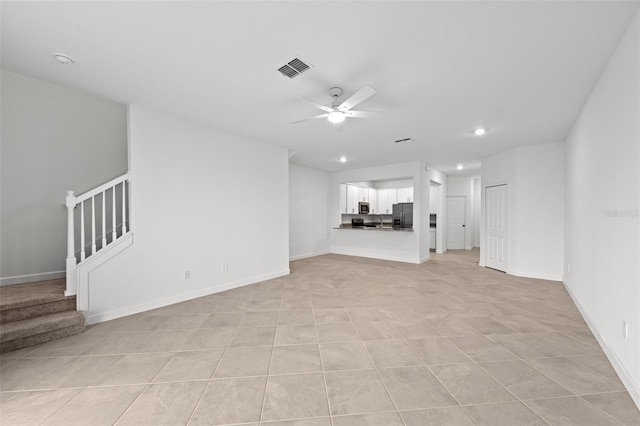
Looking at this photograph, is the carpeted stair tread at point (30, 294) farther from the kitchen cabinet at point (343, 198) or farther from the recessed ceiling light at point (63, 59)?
the kitchen cabinet at point (343, 198)

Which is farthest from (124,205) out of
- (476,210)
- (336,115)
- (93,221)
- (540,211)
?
(476,210)

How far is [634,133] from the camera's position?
1.80 m

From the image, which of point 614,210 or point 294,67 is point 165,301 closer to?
point 294,67

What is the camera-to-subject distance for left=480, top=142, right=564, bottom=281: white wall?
15.8 feet

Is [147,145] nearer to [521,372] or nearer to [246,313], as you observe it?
[246,313]

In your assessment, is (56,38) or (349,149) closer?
(56,38)

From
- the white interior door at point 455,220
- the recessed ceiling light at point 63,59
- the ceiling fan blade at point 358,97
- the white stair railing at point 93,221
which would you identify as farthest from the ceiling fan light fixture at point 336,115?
the white interior door at point 455,220

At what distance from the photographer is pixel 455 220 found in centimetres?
890

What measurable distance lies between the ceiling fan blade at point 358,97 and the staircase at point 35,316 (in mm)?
3790

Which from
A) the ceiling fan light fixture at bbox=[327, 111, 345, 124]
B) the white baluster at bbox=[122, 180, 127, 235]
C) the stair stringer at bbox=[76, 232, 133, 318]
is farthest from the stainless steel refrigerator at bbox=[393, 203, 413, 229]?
the stair stringer at bbox=[76, 232, 133, 318]

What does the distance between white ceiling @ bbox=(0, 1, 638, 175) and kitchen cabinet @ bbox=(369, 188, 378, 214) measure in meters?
5.28

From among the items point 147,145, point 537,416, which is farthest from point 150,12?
point 537,416

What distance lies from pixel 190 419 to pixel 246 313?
1.70 metres

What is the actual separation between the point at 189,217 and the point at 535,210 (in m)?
6.65
